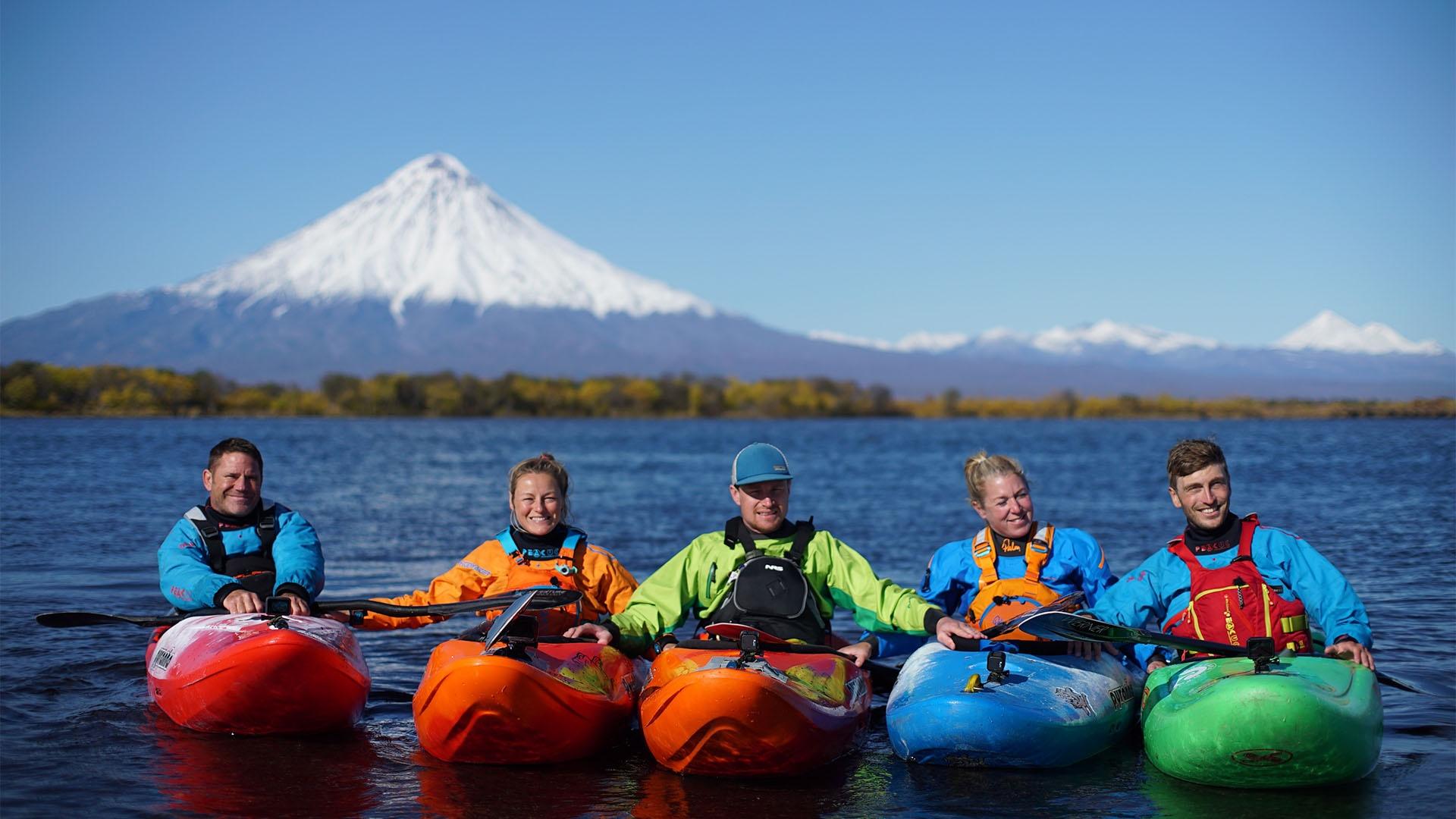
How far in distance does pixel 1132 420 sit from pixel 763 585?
116m

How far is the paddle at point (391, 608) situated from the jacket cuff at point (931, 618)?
1.83 metres

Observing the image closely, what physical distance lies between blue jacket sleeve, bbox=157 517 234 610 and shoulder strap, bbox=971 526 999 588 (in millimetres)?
4368

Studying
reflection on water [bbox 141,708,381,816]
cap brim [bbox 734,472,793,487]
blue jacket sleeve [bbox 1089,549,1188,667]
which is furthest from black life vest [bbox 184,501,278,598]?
blue jacket sleeve [bbox 1089,549,1188,667]

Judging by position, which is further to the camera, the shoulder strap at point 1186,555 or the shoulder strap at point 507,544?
the shoulder strap at point 507,544

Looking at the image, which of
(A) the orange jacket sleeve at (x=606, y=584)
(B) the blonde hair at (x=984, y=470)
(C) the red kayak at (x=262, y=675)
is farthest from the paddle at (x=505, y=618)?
(B) the blonde hair at (x=984, y=470)

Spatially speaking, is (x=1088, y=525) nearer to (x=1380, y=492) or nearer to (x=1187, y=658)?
(x=1380, y=492)

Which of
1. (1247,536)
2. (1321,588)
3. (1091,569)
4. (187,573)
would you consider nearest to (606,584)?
(187,573)

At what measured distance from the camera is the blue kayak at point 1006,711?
6832 millimetres

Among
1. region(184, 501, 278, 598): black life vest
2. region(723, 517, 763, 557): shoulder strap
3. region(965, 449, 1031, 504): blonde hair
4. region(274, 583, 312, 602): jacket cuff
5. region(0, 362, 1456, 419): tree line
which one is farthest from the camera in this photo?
region(0, 362, 1456, 419): tree line

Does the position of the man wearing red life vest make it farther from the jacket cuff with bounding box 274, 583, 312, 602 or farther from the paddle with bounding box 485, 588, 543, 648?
the jacket cuff with bounding box 274, 583, 312, 602

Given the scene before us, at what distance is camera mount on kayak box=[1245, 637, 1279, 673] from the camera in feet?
21.5

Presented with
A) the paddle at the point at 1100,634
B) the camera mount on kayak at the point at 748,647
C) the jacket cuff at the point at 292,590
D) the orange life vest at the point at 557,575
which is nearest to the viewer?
the camera mount on kayak at the point at 748,647

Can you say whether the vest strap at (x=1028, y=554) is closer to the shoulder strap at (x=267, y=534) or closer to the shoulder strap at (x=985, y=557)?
the shoulder strap at (x=985, y=557)

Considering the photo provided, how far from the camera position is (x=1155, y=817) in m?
Result: 6.34
